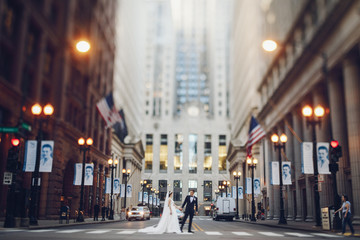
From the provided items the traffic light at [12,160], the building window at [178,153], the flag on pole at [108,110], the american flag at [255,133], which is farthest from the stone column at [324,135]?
the building window at [178,153]

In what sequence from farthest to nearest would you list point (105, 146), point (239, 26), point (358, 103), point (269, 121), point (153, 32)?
point (153, 32), point (239, 26), point (105, 146), point (269, 121), point (358, 103)

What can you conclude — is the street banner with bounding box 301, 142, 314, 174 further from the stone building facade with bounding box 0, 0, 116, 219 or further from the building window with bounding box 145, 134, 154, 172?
the building window with bounding box 145, 134, 154, 172

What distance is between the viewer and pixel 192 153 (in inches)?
5694

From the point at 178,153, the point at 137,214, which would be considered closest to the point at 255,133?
the point at 137,214

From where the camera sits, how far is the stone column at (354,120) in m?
28.5

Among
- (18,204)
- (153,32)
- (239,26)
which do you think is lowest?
(18,204)

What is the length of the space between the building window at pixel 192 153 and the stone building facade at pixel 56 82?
7993cm

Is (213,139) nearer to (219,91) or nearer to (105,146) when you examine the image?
(219,91)

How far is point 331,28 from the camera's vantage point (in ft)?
105

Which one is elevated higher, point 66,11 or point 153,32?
point 153,32

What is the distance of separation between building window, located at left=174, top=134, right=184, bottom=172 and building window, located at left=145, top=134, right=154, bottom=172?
8657mm

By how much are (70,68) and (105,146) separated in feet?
73.7

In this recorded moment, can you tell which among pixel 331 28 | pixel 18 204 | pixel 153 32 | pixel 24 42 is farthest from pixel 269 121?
pixel 153 32

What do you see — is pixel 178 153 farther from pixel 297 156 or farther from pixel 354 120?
pixel 354 120
